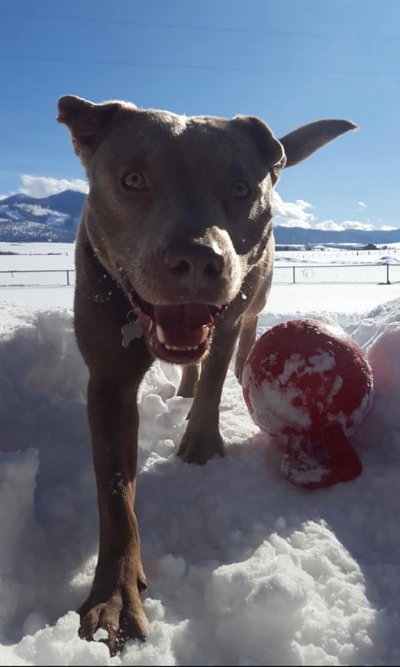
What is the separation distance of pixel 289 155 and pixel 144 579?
307cm

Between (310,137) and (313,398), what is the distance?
7.10 feet

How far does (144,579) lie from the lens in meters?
1.89

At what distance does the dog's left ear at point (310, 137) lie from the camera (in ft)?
13.4

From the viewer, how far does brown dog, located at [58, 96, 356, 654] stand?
1976 millimetres

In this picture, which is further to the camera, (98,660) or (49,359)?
(49,359)

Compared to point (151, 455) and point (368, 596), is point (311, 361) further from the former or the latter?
point (368, 596)

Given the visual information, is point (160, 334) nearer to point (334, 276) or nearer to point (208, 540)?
point (208, 540)

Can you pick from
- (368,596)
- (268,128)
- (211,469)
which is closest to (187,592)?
(368,596)

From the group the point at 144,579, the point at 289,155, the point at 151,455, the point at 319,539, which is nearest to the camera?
the point at 144,579

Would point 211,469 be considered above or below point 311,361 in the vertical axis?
below

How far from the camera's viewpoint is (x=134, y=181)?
2.42 m

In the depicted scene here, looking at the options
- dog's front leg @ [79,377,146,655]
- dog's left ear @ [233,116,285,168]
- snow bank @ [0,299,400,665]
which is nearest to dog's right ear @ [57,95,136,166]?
dog's left ear @ [233,116,285,168]

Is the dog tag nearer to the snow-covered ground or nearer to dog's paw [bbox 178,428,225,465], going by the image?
the snow-covered ground

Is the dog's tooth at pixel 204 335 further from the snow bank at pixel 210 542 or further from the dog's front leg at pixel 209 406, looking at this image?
the dog's front leg at pixel 209 406
